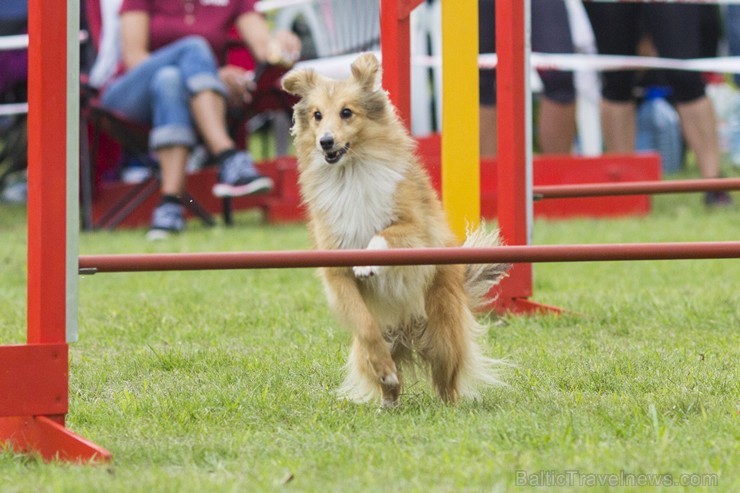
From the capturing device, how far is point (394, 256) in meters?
3.36

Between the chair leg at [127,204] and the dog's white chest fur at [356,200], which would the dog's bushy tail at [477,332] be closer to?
the dog's white chest fur at [356,200]

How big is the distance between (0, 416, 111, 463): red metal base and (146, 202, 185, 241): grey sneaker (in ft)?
17.4

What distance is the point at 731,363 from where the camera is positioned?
426 centimetres

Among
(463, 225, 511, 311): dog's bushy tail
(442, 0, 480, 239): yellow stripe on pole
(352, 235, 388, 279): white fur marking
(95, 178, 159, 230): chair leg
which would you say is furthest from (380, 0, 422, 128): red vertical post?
(95, 178, 159, 230): chair leg

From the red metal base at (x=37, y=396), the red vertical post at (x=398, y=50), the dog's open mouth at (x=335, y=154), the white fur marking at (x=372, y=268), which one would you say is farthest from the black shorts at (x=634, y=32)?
the red metal base at (x=37, y=396)

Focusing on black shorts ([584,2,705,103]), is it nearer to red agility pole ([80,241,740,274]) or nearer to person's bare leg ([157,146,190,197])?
person's bare leg ([157,146,190,197])

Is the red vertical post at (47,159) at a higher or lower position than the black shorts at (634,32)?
lower

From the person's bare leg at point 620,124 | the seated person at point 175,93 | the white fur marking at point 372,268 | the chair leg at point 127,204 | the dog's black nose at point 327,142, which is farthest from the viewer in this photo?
the person's bare leg at point 620,124

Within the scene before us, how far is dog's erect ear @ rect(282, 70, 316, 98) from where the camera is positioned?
177 inches

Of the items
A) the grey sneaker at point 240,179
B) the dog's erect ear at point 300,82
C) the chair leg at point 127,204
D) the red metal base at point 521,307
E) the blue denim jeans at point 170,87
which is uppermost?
the blue denim jeans at point 170,87

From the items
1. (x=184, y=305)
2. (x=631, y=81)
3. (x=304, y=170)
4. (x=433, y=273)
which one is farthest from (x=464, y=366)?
(x=631, y=81)

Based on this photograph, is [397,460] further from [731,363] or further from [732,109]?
[732,109]

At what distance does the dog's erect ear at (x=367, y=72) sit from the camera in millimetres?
4391

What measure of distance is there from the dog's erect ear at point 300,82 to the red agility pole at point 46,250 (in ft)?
4.32
